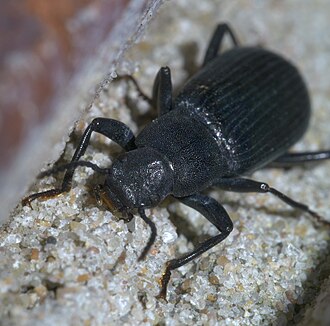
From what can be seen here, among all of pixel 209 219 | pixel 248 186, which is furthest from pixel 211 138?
pixel 209 219

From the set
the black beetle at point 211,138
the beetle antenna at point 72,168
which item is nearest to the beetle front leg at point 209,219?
the black beetle at point 211,138

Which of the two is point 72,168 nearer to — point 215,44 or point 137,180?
point 137,180

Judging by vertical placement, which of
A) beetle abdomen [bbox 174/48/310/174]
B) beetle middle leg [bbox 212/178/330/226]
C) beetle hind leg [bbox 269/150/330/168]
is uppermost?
beetle abdomen [bbox 174/48/310/174]

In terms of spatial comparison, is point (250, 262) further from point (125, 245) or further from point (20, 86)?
point (20, 86)

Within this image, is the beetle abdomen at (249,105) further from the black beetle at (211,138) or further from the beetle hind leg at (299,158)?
the beetle hind leg at (299,158)

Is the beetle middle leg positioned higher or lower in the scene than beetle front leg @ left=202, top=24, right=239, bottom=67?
lower

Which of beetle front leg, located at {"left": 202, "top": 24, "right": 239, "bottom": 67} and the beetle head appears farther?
beetle front leg, located at {"left": 202, "top": 24, "right": 239, "bottom": 67}

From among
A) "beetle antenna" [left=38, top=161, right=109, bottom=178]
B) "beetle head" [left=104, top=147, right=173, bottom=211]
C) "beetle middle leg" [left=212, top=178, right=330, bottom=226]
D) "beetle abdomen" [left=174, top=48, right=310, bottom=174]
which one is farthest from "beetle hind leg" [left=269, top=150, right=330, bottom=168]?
"beetle antenna" [left=38, top=161, right=109, bottom=178]

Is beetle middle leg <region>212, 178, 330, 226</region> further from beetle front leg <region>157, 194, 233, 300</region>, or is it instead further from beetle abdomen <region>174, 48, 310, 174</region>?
beetle front leg <region>157, 194, 233, 300</region>

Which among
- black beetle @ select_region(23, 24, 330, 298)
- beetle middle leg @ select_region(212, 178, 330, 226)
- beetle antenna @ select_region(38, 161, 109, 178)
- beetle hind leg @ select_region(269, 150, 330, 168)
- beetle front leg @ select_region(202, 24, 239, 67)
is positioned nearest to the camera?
beetle antenna @ select_region(38, 161, 109, 178)
